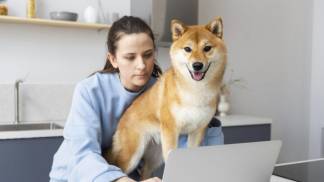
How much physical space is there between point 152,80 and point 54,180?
1.33 feet

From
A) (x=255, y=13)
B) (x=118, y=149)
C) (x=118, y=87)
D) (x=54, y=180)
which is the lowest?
(x=54, y=180)

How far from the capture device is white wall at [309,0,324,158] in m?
3.82

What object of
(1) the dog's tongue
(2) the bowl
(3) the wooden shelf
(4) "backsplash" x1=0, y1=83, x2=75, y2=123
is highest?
(2) the bowl

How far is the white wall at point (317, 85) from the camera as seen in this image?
382 cm

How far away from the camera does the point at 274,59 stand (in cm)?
370

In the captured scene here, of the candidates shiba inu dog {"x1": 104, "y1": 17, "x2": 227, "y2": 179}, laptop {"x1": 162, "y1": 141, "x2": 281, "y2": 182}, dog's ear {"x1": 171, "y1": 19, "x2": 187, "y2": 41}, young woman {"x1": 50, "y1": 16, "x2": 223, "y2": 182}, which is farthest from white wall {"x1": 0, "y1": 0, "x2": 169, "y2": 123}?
laptop {"x1": 162, "y1": 141, "x2": 281, "y2": 182}

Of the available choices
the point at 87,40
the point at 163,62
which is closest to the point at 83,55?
the point at 87,40

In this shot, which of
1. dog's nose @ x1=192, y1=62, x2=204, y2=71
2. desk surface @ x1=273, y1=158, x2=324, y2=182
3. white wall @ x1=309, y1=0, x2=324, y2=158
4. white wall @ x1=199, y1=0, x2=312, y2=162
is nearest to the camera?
dog's nose @ x1=192, y1=62, x2=204, y2=71

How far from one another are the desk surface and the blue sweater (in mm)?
281

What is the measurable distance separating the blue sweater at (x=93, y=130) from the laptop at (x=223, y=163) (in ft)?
0.69

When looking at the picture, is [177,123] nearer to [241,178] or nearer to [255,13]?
[241,178]

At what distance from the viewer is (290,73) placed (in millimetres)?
3799

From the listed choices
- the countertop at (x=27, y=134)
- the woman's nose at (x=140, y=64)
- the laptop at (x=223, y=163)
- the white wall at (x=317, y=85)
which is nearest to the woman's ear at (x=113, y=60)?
the woman's nose at (x=140, y=64)

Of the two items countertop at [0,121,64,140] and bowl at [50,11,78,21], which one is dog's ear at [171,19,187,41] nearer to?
countertop at [0,121,64,140]
